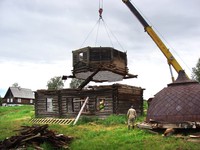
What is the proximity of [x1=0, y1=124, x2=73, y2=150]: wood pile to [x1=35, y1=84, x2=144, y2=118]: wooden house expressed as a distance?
1169cm

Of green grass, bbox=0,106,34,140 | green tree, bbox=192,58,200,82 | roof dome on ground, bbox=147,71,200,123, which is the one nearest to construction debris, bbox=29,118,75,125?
green grass, bbox=0,106,34,140

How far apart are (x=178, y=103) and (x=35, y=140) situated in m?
8.40

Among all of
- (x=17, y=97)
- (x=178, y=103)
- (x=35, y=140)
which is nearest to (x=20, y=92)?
(x=17, y=97)

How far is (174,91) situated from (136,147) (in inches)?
222

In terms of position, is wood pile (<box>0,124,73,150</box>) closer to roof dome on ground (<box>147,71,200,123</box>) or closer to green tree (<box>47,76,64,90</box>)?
roof dome on ground (<box>147,71,200,123</box>)

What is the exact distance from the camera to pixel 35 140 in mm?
16453

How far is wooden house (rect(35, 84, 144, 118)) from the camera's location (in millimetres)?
28766

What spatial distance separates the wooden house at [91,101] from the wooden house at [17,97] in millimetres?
52440

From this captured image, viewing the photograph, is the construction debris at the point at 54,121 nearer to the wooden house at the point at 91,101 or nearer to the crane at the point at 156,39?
the wooden house at the point at 91,101

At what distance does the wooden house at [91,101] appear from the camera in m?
28.8

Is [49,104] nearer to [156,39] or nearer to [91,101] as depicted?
[91,101]

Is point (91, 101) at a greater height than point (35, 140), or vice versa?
point (91, 101)

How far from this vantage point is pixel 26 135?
16.1 m

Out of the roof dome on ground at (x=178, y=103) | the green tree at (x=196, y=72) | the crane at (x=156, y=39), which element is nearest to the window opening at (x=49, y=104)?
the crane at (x=156, y=39)
